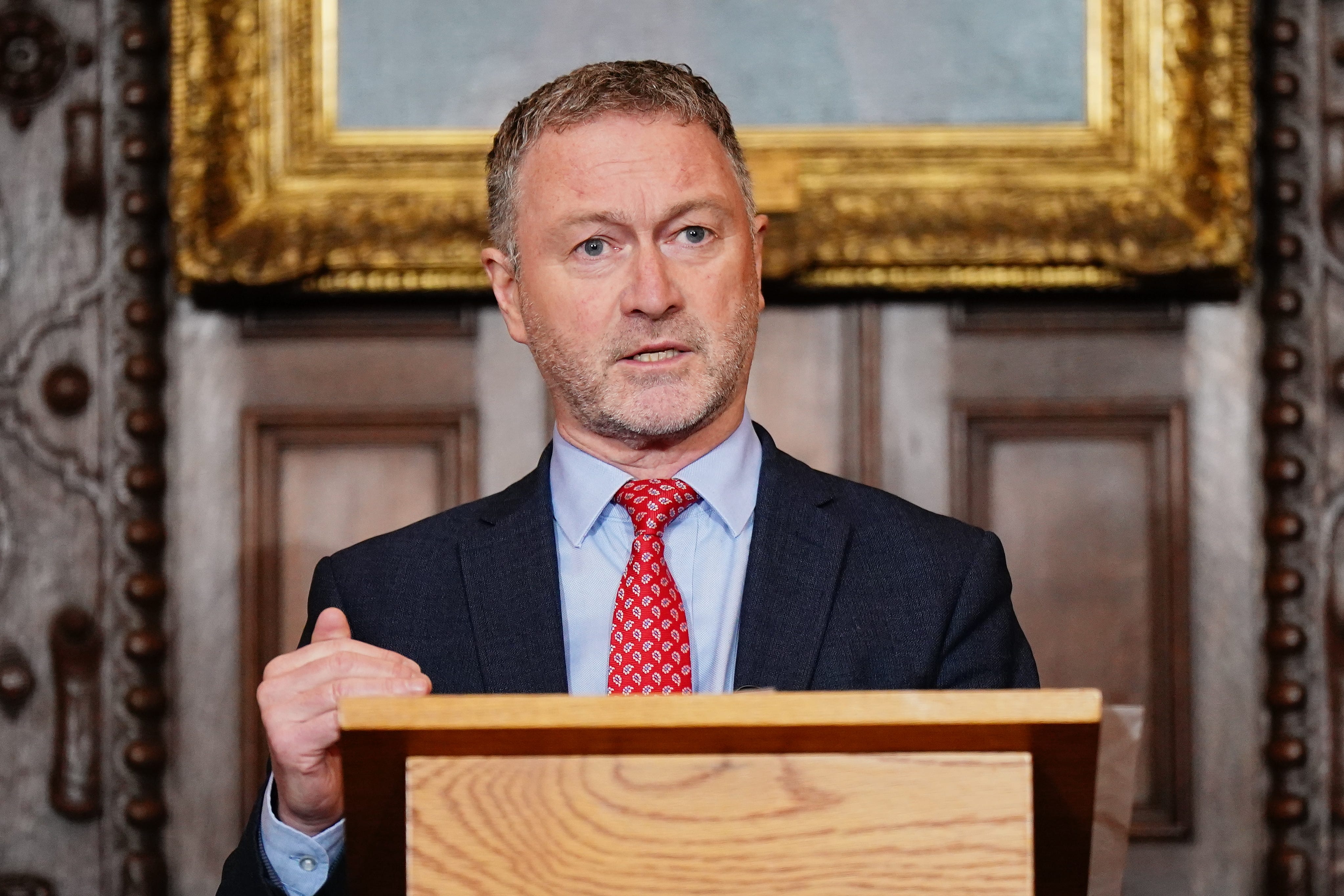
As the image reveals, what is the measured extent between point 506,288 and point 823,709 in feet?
3.34

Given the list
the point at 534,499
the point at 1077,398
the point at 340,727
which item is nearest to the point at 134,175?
the point at 534,499

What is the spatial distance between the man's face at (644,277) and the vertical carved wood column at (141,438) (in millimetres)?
948

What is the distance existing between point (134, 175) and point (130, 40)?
20cm

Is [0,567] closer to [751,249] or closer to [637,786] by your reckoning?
[751,249]

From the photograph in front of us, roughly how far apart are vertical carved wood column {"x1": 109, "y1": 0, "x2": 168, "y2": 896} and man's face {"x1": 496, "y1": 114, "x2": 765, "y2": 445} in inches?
37.3

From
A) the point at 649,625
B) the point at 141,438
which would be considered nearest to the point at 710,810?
the point at 649,625

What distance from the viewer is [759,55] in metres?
2.38

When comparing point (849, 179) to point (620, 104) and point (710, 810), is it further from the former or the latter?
point (710, 810)

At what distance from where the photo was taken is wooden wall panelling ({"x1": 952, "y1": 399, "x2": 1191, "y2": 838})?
237cm

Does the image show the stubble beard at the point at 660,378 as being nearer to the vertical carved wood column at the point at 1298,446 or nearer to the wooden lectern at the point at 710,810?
the wooden lectern at the point at 710,810

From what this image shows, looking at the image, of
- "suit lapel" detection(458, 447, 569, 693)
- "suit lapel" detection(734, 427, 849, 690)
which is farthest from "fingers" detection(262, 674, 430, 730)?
"suit lapel" detection(734, 427, 849, 690)

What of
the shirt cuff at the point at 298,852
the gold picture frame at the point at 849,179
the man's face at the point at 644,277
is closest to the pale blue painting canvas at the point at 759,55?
the gold picture frame at the point at 849,179

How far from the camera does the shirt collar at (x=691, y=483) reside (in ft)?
5.48

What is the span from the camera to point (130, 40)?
235 cm
